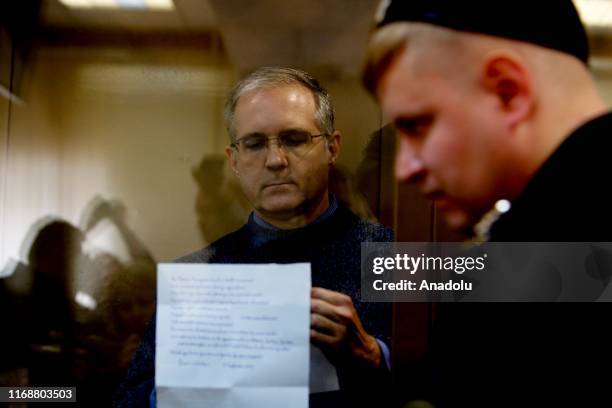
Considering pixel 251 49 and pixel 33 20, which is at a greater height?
pixel 33 20

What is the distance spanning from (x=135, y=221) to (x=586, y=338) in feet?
3.60

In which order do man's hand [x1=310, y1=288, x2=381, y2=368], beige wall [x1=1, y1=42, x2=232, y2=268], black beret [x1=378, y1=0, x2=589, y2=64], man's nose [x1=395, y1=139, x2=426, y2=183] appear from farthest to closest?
beige wall [x1=1, y1=42, x2=232, y2=268], man's hand [x1=310, y1=288, x2=381, y2=368], man's nose [x1=395, y1=139, x2=426, y2=183], black beret [x1=378, y1=0, x2=589, y2=64]

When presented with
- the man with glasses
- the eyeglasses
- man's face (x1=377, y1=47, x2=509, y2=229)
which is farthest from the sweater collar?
man's face (x1=377, y1=47, x2=509, y2=229)

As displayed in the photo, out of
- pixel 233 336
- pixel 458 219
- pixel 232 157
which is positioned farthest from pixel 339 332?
pixel 232 157

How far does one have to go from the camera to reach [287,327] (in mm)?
1571

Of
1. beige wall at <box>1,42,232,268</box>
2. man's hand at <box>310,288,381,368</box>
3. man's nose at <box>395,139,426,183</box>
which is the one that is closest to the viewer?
man's nose at <box>395,139,426,183</box>

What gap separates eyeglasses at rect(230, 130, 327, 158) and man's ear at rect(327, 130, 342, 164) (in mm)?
23

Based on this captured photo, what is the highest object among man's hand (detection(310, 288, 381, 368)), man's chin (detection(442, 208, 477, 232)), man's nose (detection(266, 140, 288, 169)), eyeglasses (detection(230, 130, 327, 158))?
eyeglasses (detection(230, 130, 327, 158))

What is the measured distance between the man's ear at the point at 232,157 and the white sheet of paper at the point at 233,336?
0.25m

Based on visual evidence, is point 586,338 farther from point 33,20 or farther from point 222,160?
point 33,20

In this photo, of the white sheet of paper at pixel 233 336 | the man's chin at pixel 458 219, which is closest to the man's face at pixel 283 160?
the white sheet of paper at pixel 233 336

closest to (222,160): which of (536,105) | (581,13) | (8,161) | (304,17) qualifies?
(304,17)

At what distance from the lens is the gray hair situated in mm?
1612

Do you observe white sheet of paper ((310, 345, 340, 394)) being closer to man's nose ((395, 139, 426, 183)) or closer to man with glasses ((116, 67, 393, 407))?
man with glasses ((116, 67, 393, 407))
